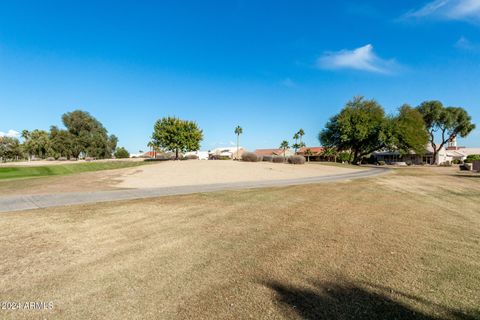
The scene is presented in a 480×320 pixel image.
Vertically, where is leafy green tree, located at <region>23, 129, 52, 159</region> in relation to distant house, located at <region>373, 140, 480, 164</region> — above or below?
above

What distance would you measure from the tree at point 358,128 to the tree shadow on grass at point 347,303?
4798 centimetres

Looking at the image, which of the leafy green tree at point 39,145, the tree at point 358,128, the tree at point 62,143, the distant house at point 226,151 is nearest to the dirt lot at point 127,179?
the tree at point 358,128

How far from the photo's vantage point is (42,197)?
10617mm

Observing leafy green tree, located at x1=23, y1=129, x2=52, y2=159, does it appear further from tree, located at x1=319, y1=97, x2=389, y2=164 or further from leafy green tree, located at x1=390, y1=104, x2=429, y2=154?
leafy green tree, located at x1=390, y1=104, x2=429, y2=154

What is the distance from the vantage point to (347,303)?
3.17 meters

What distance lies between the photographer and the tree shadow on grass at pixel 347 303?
2.94 meters

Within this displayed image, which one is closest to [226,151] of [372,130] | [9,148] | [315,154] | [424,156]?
[315,154]

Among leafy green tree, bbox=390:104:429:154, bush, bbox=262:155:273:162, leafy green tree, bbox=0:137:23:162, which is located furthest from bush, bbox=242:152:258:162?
leafy green tree, bbox=0:137:23:162

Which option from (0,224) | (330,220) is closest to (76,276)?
(0,224)

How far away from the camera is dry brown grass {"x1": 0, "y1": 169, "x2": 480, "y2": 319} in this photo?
3098 millimetres

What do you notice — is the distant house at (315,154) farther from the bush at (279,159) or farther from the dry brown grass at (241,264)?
the dry brown grass at (241,264)

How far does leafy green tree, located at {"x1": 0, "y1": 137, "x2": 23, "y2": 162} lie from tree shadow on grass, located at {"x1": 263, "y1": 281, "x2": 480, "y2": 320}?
358 feet

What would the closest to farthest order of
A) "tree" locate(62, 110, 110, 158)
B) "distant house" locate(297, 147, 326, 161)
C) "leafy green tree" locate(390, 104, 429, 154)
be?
"leafy green tree" locate(390, 104, 429, 154) < "tree" locate(62, 110, 110, 158) < "distant house" locate(297, 147, 326, 161)

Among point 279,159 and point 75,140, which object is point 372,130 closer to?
point 279,159
